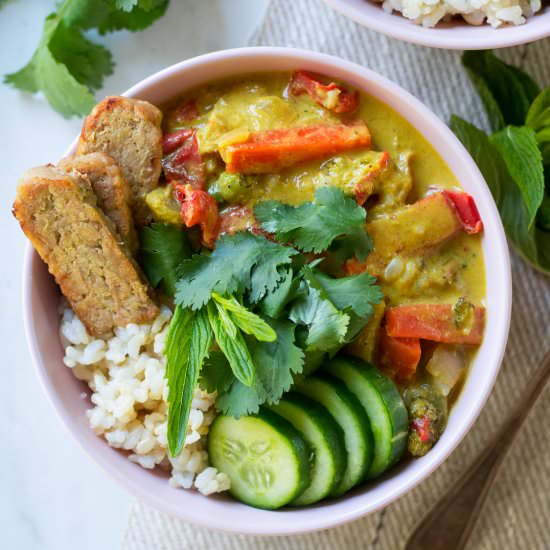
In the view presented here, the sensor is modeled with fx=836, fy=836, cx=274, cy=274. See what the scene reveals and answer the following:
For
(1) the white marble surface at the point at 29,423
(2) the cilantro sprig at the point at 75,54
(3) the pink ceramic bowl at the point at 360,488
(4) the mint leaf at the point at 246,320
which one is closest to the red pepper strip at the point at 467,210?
(3) the pink ceramic bowl at the point at 360,488

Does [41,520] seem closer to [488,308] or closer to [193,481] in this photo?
[193,481]

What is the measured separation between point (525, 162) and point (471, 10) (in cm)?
52

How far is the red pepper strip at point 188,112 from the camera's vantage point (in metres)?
2.71

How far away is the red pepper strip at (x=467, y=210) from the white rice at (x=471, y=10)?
1.82 ft

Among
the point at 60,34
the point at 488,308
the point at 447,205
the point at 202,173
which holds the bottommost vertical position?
the point at 488,308

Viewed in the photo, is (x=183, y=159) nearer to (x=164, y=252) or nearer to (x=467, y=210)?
(x=164, y=252)

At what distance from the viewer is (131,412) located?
2.59 metres

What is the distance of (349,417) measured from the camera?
250 centimetres

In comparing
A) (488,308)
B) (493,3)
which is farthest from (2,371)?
(493,3)

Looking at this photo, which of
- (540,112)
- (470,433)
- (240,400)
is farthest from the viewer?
(470,433)

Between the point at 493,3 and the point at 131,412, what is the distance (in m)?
1.70

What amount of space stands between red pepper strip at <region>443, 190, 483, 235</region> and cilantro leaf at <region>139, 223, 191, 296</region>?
84cm

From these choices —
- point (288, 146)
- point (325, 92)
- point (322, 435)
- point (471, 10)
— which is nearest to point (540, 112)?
point (471, 10)

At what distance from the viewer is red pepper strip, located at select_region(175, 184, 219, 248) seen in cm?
251
